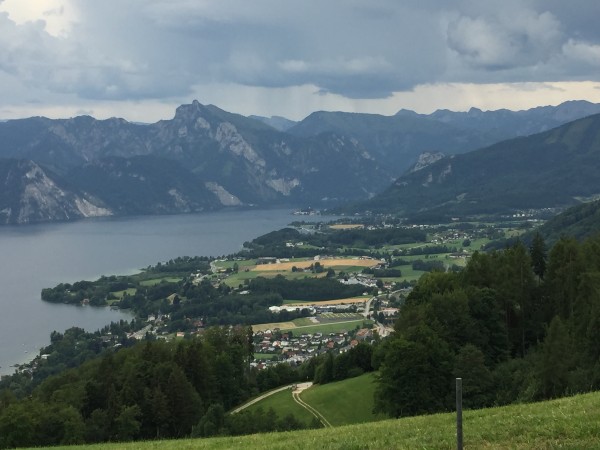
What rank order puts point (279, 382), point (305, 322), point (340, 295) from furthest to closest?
1. point (340, 295)
2. point (305, 322)
3. point (279, 382)

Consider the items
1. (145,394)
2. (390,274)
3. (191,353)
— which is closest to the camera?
(145,394)

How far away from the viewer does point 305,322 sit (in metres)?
110

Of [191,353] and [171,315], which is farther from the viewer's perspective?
[171,315]

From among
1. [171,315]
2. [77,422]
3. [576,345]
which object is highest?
[576,345]

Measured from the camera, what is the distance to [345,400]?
42.8 metres

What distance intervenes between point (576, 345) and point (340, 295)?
10262cm

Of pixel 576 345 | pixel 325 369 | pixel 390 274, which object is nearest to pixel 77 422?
pixel 325 369

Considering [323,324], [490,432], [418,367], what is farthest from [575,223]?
[490,432]

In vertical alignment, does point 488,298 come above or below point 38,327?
above

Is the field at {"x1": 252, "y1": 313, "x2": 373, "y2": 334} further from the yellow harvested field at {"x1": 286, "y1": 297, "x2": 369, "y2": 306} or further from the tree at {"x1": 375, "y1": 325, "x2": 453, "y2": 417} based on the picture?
the tree at {"x1": 375, "y1": 325, "x2": 453, "y2": 417}

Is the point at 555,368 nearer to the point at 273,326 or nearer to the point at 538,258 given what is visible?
the point at 538,258

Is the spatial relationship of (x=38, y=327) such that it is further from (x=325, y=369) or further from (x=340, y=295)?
(x=325, y=369)

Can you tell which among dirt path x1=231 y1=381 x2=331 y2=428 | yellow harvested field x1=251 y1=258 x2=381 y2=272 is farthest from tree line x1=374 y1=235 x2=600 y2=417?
yellow harvested field x1=251 y1=258 x2=381 y2=272

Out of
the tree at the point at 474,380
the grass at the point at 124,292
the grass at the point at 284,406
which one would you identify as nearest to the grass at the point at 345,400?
the grass at the point at 284,406
